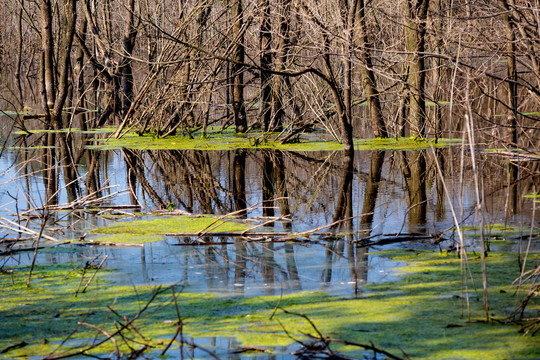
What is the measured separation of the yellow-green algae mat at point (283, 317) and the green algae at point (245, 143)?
8.50 meters

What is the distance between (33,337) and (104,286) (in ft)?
3.71

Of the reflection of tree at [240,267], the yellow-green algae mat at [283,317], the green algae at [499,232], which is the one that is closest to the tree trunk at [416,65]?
the green algae at [499,232]

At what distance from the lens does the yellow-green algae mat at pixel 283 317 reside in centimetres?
397

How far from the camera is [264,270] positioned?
18.8 feet

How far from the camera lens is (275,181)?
10.7 metres

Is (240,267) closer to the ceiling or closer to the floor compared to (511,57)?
closer to the floor

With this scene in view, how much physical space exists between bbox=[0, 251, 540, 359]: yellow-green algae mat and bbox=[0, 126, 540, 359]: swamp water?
0.01 meters

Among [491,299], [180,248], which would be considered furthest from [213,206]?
[491,299]

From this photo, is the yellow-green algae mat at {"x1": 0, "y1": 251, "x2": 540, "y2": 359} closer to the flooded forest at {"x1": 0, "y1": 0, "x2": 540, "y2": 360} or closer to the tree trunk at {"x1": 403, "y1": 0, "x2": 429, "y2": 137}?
the flooded forest at {"x1": 0, "y1": 0, "x2": 540, "y2": 360}

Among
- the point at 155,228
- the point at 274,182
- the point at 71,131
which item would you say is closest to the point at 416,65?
the point at 274,182

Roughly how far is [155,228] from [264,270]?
6.69 feet

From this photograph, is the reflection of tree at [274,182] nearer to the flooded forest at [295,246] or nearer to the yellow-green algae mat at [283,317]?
the flooded forest at [295,246]

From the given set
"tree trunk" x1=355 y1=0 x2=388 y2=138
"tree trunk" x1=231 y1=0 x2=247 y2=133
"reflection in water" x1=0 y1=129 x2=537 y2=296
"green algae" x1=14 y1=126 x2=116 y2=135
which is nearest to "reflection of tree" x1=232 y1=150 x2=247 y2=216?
"reflection in water" x1=0 y1=129 x2=537 y2=296

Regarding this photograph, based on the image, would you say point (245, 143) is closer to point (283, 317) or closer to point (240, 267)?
point (240, 267)
